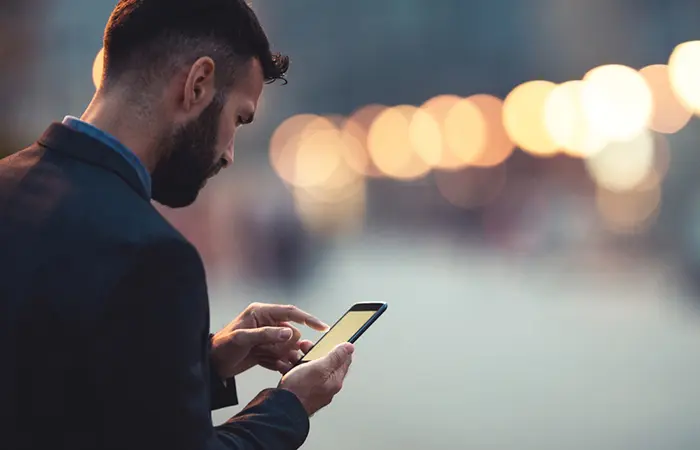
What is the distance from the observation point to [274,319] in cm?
200

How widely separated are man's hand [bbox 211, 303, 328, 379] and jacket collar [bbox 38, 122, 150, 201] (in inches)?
19.8

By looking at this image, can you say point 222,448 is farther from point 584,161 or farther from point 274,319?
point 584,161

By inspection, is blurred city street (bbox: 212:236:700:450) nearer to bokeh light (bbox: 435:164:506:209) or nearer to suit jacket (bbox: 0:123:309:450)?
suit jacket (bbox: 0:123:309:450)

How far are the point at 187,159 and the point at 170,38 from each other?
7.0 inches

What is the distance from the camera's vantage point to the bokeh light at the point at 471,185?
23.4 metres

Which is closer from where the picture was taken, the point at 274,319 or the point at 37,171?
the point at 37,171

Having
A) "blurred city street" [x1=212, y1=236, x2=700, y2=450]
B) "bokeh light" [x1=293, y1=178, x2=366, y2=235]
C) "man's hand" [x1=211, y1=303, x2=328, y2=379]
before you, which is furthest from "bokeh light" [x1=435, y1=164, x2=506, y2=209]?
"man's hand" [x1=211, y1=303, x2=328, y2=379]

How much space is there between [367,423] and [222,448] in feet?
12.2

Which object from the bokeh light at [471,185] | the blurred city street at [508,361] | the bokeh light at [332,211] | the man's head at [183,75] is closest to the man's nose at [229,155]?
the man's head at [183,75]

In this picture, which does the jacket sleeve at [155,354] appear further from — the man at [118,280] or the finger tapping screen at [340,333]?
the finger tapping screen at [340,333]

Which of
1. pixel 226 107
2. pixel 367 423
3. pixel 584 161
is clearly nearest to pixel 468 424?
pixel 367 423

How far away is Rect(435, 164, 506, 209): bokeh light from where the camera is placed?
23.4 m

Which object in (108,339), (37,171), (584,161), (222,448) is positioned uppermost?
(584,161)

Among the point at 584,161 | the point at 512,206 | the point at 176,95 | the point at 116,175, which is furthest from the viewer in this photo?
the point at 584,161
